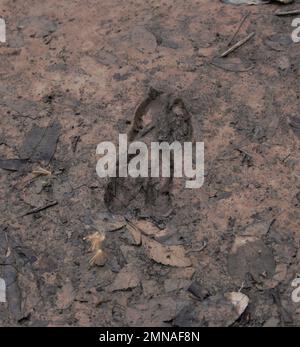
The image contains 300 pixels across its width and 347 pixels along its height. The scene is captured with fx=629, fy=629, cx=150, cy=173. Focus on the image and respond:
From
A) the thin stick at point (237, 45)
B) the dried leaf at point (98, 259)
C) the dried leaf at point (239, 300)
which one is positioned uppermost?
the thin stick at point (237, 45)

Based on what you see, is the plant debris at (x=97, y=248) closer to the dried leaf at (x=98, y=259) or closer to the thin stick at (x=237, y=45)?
the dried leaf at (x=98, y=259)

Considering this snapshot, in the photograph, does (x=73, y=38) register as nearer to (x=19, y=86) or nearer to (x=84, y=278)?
(x=19, y=86)
